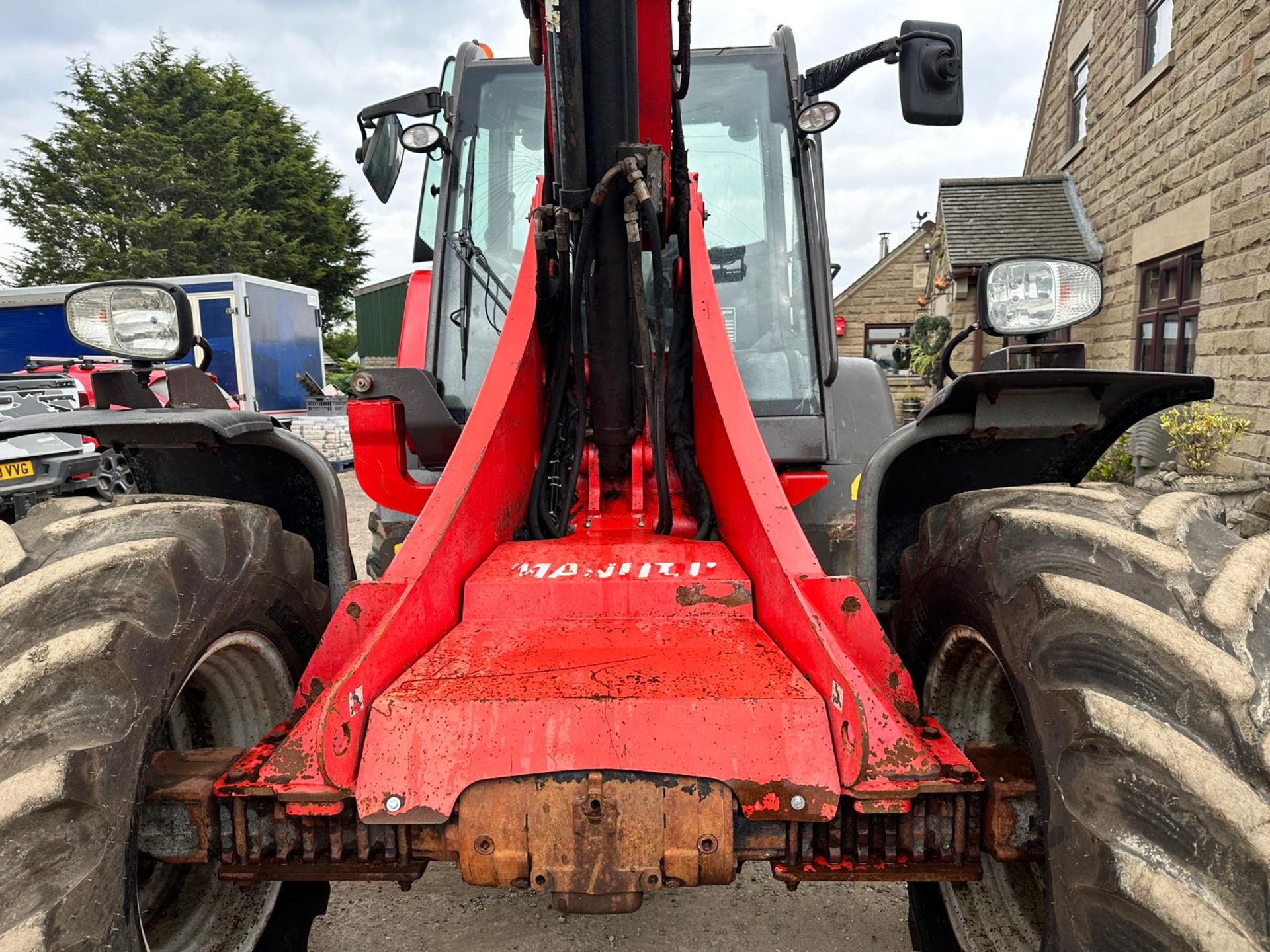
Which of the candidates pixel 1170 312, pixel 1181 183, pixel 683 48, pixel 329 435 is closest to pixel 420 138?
pixel 683 48

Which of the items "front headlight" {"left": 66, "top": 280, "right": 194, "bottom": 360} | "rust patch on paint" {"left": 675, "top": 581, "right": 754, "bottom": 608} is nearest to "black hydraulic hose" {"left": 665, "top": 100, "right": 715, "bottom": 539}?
"rust patch on paint" {"left": 675, "top": 581, "right": 754, "bottom": 608}

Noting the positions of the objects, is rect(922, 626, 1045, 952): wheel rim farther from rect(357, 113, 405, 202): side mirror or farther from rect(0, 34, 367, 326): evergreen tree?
rect(0, 34, 367, 326): evergreen tree

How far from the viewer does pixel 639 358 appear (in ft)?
7.65

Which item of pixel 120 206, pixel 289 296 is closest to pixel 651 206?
pixel 289 296

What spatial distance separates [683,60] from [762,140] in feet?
4.27

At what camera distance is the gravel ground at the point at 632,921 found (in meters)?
2.33

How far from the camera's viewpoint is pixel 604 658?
5.65ft

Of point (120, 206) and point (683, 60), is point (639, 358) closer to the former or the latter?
point (683, 60)

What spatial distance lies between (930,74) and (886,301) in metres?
23.9

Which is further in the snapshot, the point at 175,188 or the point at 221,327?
the point at 175,188

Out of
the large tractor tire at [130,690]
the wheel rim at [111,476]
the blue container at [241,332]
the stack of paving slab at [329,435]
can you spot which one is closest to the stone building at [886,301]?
the blue container at [241,332]

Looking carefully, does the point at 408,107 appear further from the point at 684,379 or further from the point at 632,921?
the point at 632,921

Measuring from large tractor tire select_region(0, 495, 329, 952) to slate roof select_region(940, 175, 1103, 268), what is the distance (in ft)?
34.8

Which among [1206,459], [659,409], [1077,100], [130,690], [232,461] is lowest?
[1206,459]
